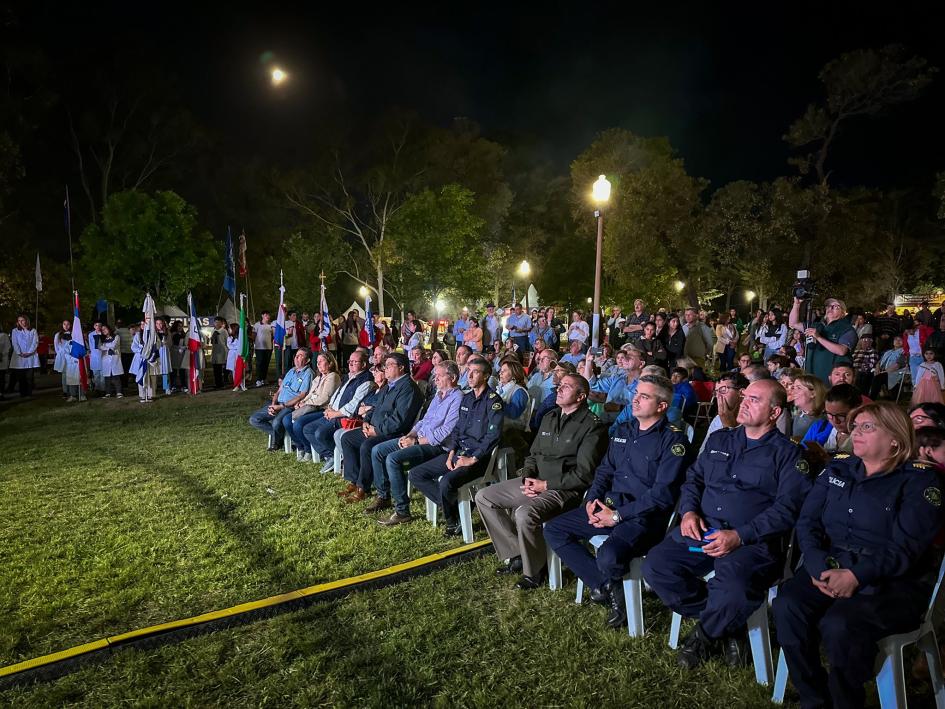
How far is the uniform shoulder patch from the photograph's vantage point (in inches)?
98.5

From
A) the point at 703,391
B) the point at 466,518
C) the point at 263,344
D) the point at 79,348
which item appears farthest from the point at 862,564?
the point at 263,344

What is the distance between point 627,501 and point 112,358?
12363 millimetres

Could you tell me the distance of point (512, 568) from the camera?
4.11 metres

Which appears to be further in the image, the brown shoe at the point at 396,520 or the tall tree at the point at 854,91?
the tall tree at the point at 854,91

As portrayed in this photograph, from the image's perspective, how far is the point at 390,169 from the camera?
1132 inches

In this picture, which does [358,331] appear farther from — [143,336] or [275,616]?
[275,616]

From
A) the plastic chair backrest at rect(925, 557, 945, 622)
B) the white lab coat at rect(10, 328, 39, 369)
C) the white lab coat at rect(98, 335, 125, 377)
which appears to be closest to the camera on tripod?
the plastic chair backrest at rect(925, 557, 945, 622)

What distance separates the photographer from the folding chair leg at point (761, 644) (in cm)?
282

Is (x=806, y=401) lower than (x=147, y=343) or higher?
lower

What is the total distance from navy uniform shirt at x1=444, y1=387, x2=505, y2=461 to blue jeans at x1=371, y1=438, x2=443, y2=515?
306mm

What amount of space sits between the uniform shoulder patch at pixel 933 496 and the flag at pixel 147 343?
41.9ft

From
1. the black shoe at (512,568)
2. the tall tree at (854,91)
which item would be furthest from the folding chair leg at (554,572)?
the tall tree at (854,91)

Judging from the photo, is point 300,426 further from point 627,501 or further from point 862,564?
point 862,564

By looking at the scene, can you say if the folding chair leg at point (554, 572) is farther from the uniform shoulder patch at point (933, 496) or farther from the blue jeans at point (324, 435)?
the blue jeans at point (324, 435)
